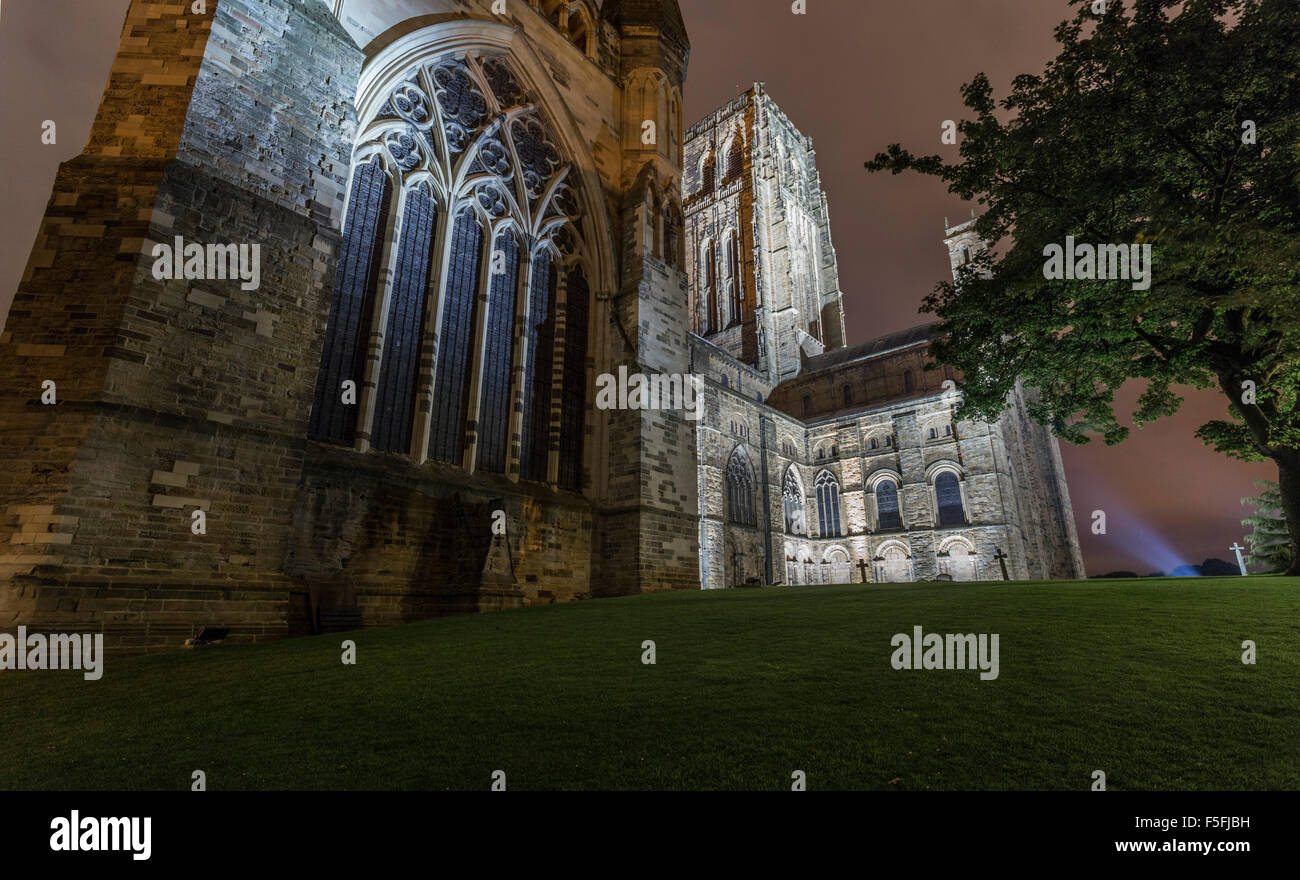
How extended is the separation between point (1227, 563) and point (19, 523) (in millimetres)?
98798

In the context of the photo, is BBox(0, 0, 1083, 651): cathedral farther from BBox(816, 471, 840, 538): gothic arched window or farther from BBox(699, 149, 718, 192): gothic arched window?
BBox(699, 149, 718, 192): gothic arched window

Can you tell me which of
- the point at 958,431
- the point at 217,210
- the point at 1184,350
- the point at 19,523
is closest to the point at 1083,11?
the point at 1184,350

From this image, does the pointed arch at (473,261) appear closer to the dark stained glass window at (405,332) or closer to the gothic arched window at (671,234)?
the dark stained glass window at (405,332)

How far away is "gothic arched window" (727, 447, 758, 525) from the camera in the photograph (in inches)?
1277

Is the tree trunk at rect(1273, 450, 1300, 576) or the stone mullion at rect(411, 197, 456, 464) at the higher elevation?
the stone mullion at rect(411, 197, 456, 464)

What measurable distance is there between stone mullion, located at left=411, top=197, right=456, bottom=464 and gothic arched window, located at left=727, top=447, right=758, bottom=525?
2232cm

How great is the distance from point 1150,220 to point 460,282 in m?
13.5

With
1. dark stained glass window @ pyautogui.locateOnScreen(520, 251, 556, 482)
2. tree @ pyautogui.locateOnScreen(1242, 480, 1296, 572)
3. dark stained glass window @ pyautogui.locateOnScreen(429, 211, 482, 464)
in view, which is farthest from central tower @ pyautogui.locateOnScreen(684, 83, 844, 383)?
dark stained glass window @ pyautogui.locateOnScreen(429, 211, 482, 464)

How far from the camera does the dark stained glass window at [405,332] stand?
11.5 m

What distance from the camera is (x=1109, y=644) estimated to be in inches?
205

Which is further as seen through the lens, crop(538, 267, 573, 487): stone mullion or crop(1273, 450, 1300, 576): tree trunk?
crop(538, 267, 573, 487): stone mullion

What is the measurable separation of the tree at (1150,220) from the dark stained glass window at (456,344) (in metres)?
9.72

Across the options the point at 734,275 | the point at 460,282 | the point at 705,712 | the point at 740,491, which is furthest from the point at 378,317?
the point at 734,275

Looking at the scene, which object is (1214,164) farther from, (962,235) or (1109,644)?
(962,235)
